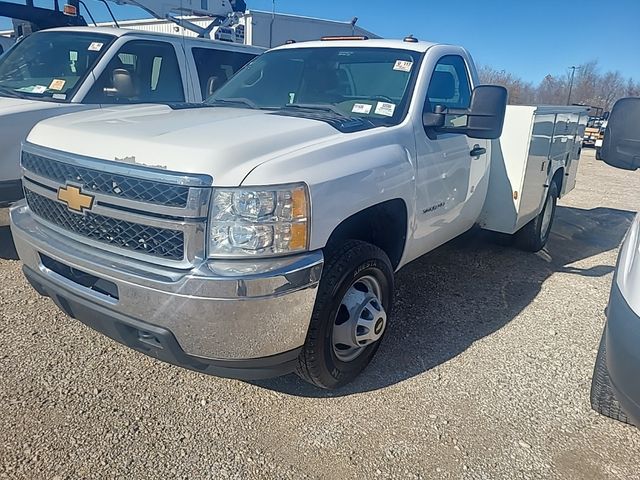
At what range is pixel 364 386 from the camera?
3.01 metres

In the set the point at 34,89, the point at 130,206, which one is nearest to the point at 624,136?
the point at 130,206

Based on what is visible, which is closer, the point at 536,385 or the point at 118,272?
the point at 118,272

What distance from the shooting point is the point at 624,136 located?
2.50 meters

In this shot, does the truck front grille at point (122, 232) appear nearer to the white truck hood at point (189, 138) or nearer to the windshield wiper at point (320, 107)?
the white truck hood at point (189, 138)

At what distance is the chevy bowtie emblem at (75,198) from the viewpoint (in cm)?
238

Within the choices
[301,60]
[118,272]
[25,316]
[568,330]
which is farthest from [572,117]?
[25,316]

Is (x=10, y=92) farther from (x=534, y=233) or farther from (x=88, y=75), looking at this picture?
(x=534, y=233)

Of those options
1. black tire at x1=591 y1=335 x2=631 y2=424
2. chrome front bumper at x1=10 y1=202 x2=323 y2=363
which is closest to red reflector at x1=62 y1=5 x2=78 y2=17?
chrome front bumper at x1=10 y1=202 x2=323 y2=363

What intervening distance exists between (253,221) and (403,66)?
1896 millimetres

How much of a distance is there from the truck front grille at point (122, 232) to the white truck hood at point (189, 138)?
29cm

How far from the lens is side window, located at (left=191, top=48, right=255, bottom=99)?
226 inches

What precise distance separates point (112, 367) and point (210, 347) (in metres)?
1.11

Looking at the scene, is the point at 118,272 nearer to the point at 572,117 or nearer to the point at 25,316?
the point at 25,316

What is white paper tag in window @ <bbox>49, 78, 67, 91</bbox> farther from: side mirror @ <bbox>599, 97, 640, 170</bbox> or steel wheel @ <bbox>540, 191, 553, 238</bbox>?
steel wheel @ <bbox>540, 191, 553, 238</bbox>
